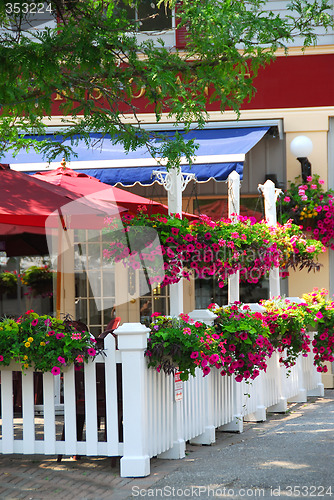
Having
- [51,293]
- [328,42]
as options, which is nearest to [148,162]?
[51,293]

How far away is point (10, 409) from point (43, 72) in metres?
2.79

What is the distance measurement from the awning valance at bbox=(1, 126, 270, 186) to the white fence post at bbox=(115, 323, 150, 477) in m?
3.99

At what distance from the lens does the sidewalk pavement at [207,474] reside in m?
5.44

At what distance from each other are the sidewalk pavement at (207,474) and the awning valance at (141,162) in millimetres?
3829

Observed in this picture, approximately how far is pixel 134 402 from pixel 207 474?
2.67ft

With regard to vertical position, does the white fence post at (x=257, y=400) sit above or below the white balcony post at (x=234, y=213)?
below

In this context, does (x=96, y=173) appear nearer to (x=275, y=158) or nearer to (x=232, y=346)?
(x=275, y=158)

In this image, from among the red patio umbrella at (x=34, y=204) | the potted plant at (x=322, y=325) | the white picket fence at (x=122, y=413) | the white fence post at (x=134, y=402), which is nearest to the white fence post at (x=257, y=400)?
the potted plant at (x=322, y=325)

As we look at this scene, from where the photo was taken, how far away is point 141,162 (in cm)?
1000

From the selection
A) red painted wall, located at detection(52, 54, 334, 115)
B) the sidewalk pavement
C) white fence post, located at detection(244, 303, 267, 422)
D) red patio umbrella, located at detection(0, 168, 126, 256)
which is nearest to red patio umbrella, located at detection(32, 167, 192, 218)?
red patio umbrella, located at detection(0, 168, 126, 256)

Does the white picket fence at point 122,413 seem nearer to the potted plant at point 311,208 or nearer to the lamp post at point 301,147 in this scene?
the potted plant at point 311,208

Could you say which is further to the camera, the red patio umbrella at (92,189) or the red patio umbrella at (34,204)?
the red patio umbrella at (92,189)

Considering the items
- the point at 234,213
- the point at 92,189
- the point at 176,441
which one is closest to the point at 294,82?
the point at 234,213

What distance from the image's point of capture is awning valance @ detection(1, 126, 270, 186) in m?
10.0
